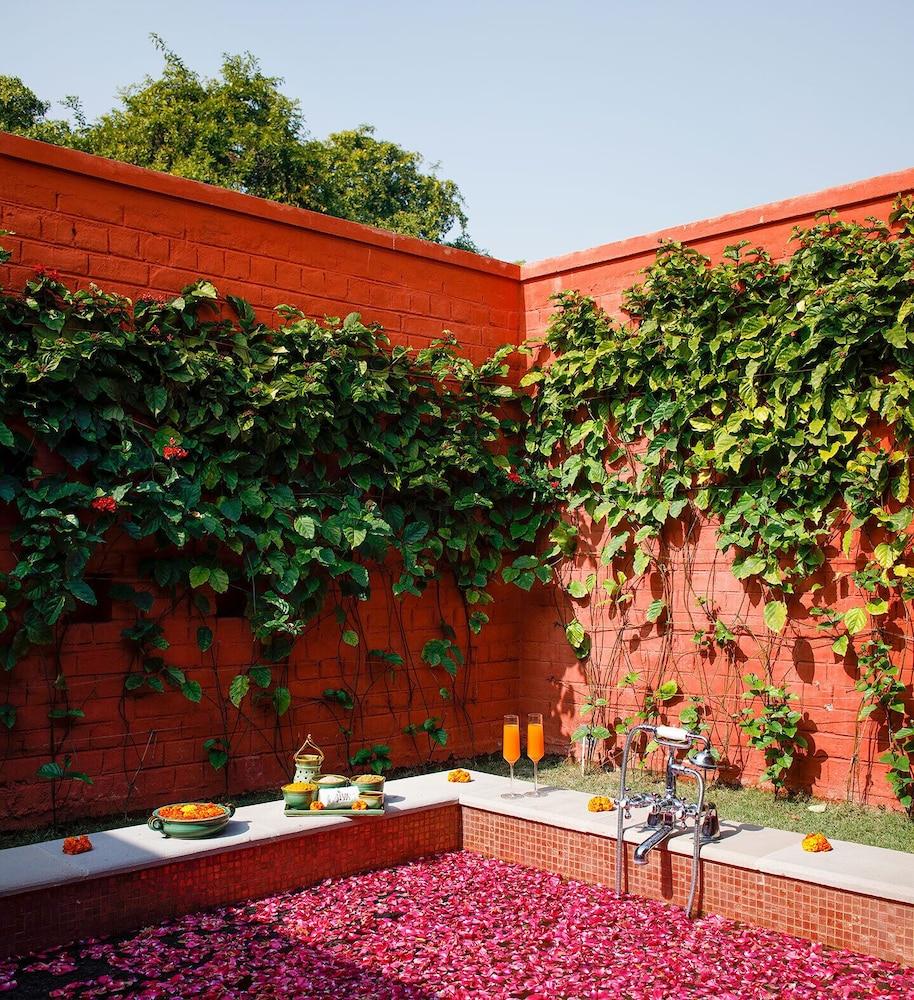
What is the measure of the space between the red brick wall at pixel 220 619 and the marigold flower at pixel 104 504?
0.32 m

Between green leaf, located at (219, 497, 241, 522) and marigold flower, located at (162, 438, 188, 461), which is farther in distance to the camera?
green leaf, located at (219, 497, 241, 522)

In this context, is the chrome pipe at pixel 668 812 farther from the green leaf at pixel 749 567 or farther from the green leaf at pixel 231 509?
the green leaf at pixel 231 509

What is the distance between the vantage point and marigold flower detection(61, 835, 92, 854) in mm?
2992

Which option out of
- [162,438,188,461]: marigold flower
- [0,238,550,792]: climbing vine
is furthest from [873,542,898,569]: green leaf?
[162,438,188,461]: marigold flower

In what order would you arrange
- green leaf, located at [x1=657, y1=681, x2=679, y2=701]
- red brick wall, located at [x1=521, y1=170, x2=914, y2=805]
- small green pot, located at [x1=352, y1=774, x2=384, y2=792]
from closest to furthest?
small green pot, located at [x1=352, y1=774, x2=384, y2=792], red brick wall, located at [x1=521, y1=170, x2=914, y2=805], green leaf, located at [x1=657, y1=681, x2=679, y2=701]

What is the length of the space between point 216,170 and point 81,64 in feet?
10.4

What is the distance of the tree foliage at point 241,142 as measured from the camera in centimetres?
1338

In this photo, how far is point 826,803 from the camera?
4.16m

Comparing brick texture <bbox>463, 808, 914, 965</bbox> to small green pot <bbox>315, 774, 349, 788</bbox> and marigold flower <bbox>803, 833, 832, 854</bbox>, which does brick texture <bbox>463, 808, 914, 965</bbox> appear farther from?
small green pot <bbox>315, 774, 349, 788</bbox>

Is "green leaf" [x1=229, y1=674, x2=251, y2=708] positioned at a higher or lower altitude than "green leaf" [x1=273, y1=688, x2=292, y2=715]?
higher

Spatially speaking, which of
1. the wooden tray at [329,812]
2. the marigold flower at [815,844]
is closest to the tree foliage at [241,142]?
the wooden tray at [329,812]

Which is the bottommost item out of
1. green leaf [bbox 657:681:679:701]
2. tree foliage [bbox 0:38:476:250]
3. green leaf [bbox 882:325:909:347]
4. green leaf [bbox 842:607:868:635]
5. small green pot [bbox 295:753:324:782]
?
small green pot [bbox 295:753:324:782]

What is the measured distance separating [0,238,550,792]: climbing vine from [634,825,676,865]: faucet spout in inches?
71.3

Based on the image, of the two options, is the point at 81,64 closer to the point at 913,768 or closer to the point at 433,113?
the point at 433,113
